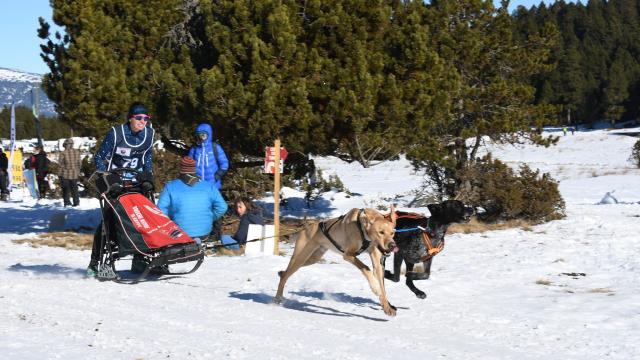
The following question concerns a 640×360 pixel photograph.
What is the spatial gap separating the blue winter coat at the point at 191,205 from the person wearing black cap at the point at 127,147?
0.32m

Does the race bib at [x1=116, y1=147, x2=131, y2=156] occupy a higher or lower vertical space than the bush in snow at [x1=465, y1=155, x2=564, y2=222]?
higher

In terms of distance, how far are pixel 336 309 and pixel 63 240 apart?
841 cm

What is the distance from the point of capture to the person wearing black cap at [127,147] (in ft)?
25.3

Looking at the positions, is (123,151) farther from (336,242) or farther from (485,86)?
(485,86)

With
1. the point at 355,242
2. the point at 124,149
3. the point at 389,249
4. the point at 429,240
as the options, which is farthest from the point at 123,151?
the point at 429,240

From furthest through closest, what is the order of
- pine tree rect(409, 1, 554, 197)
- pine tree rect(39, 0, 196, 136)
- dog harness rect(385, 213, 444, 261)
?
pine tree rect(409, 1, 554, 197), pine tree rect(39, 0, 196, 136), dog harness rect(385, 213, 444, 261)

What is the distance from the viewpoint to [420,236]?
24.3 feet

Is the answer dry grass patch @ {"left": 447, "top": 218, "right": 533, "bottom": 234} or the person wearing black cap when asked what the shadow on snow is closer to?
the person wearing black cap

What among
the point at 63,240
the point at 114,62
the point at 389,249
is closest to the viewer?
the point at 389,249

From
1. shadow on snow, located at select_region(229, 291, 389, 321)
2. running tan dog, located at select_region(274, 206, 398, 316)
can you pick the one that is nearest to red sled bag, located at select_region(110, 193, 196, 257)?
shadow on snow, located at select_region(229, 291, 389, 321)

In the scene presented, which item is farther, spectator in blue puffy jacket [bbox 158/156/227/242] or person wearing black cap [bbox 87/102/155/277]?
spectator in blue puffy jacket [bbox 158/156/227/242]

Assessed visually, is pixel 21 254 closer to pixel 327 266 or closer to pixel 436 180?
pixel 327 266

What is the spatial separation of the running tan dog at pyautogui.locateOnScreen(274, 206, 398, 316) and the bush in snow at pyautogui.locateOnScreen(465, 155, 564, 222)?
9.33 m

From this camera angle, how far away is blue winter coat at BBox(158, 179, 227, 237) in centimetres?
780
